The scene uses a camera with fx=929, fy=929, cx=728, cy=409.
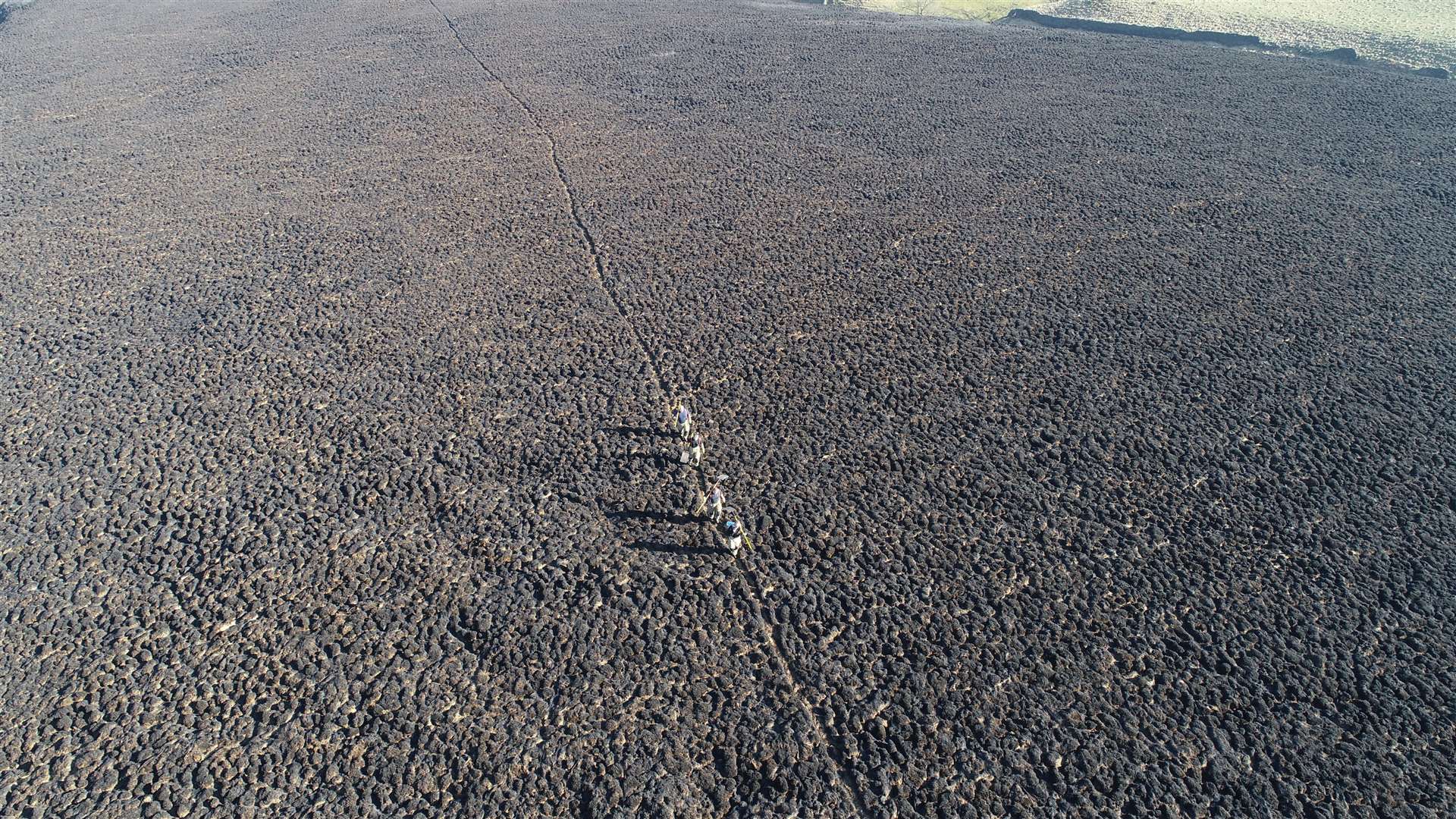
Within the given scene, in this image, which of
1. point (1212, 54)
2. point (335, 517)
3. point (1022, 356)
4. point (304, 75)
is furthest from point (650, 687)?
point (1212, 54)

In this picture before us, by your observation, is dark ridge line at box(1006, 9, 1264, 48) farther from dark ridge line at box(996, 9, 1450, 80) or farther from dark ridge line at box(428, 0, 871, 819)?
dark ridge line at box(428, 0, 871, 819)

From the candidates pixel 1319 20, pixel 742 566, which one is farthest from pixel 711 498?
pixel 1319 20

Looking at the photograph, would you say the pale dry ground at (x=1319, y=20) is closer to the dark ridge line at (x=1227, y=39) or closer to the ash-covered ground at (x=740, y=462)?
the dark ridge line at (x=1227, y=39)

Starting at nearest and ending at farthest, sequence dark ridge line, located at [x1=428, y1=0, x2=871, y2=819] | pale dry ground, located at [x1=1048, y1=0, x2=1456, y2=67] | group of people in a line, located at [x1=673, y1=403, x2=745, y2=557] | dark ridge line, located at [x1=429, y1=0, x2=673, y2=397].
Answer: dark ridge line, located at [x1=428, y1=0, x2=871, y2=819] → group of people in a line, located at [x1=673, y1=403, x2=745, y2=557] → dark ridge line, located at [x1=429, y1=0, x2=673, y2=397] → pale dry ground, located at [x1=1048, y1=0, x2=1456, y2=67]

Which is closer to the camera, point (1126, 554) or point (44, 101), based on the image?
point (1126, 554)

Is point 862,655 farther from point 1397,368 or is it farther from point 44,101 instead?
point 44,101

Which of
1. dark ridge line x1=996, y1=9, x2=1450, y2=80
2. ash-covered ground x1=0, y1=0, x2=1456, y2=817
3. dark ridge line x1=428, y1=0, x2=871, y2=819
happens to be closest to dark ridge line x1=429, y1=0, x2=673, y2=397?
dark ridge line x1=428, y1=0, x2=871, y2=819

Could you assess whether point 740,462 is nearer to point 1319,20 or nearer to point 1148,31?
point 1148,31
